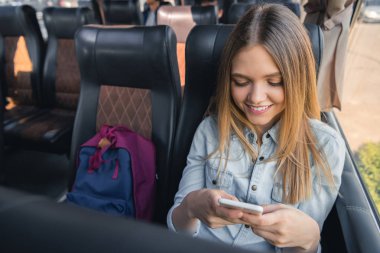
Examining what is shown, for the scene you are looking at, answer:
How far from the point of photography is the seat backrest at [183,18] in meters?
1.84

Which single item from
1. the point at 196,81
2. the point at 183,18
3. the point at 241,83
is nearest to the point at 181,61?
the point at 183,18

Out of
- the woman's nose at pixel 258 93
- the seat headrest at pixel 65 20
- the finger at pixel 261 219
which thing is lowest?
the finger at pixel 261 219

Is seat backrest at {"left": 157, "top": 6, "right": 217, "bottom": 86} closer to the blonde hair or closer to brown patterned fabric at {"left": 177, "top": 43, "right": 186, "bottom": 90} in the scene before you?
brown patterned fabric at {"left": 177, "top": 43, "right": 186, "bottom": 90}

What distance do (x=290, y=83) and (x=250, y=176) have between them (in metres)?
0.28

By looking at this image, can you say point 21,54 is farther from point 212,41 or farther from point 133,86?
point 212,41

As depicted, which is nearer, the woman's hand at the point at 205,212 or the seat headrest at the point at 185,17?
the woman's hand at the point at 205,212

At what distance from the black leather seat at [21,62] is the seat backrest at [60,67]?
0.24ft

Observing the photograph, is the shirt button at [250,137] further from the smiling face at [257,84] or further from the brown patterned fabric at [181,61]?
the brown patterned fabric at [181,61]

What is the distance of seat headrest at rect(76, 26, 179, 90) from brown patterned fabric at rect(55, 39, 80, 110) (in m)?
0.90

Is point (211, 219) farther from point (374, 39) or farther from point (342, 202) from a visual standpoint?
point (374, 39)

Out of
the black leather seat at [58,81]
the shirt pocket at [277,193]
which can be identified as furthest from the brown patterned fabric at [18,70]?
the shirt pocket at [277,193]

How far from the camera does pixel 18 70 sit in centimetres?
208

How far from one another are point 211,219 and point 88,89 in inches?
32.9

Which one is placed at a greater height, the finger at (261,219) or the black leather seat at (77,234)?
the black leather seat at (77,234)
